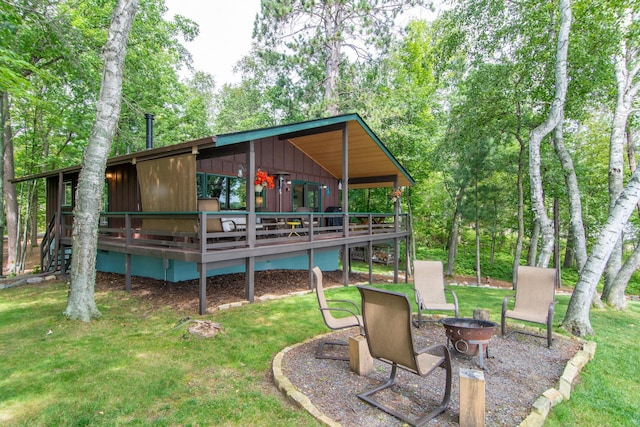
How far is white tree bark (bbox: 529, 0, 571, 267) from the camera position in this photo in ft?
22.2

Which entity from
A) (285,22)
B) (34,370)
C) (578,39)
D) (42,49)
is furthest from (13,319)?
(285,22)

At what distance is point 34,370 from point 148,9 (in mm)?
12989

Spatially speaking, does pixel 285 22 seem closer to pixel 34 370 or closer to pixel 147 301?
pixel 147 301

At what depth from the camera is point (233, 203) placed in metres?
9.79

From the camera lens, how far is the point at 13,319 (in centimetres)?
540

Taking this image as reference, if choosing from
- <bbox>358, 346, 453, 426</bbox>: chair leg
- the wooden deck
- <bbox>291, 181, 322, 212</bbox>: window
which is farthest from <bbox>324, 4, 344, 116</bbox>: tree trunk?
<bbox>358, 346, 453, 426</bbox>: chair leg

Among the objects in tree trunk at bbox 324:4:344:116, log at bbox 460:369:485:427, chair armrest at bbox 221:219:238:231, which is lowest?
log at bbox 460:369:485:427

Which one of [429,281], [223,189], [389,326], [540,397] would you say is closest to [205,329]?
[389,326]

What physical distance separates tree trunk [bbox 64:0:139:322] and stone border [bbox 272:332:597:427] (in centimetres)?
344

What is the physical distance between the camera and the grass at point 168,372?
2.75m

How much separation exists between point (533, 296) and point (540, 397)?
2.35 metres

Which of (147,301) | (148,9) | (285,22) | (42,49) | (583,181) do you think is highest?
(285,22)

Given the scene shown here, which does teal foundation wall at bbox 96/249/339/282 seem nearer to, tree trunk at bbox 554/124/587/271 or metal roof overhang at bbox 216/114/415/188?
metal roof overhang at bbox 216/114/415/188

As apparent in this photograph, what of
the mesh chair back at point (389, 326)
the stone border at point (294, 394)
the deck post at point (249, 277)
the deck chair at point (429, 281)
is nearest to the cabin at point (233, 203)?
the deck post at point (249, 277)
